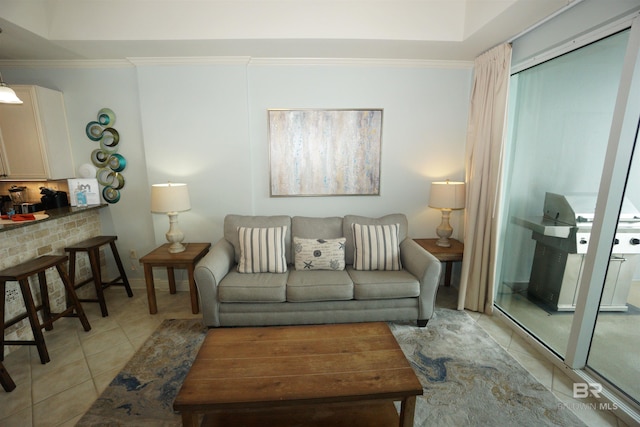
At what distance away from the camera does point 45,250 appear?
261 cm

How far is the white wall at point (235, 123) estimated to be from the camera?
3.02m

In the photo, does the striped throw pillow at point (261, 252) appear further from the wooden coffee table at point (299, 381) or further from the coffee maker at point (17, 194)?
the coffee maker at point (17, 194)

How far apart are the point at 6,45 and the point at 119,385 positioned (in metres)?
3.15

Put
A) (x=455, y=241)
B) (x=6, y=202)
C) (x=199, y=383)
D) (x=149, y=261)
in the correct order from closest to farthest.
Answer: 1. (x=199, y=383)
2. (x=149, y=261)
3. (x=6, y=202)
4. (x=455, y=241)

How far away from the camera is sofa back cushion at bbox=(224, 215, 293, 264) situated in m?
2.92

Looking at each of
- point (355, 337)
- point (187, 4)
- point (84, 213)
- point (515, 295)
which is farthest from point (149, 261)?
point (515, 295)

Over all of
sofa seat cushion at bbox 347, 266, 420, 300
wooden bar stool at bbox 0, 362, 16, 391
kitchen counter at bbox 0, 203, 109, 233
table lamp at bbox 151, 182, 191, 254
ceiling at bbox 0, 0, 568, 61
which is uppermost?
ceiling at bbox 0, 0, 568, 61

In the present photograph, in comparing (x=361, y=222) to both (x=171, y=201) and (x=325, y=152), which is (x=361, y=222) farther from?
(x=171, y=201)

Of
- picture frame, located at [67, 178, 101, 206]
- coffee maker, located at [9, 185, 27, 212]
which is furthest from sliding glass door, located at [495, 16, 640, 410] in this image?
coffee maker, located at [9, 185, 27, 212]

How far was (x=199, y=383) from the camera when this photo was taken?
146 cm

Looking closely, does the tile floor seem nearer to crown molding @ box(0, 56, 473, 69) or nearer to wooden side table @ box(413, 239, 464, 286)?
wooden side table @ box(413, 239, 464, 286)

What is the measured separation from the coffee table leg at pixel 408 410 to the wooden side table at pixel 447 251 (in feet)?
5.57

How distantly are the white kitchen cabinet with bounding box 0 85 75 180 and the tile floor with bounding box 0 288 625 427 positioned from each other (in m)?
1.51

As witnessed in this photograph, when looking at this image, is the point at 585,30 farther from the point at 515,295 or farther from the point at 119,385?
the point at 119,385
